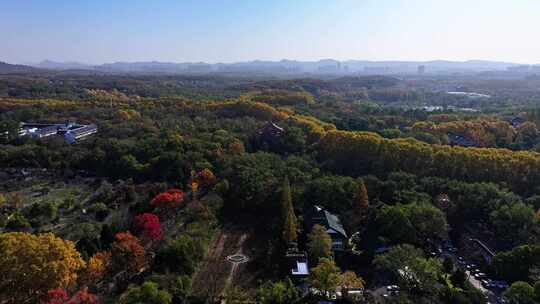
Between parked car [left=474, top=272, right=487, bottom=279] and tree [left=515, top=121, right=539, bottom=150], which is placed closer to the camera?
parked car [left=474, top=272, right=487, bottom=279]

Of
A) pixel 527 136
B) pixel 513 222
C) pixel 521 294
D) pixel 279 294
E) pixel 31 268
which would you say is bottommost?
pixel 279 294

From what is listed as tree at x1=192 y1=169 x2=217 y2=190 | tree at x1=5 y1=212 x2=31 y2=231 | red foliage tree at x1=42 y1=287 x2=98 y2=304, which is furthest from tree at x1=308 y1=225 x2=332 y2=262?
tree at x1=5 y1=212 x2=31 y2=231

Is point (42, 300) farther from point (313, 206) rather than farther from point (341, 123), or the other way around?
point (341, 123)

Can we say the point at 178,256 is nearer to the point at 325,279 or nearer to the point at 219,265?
Result: the point at 219,265

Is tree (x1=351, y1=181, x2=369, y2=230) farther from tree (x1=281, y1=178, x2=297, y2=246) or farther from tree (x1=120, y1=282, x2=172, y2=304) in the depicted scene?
tree (x1=120, y1=282, x2=172, y2=304)

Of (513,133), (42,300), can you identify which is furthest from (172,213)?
(513,133)

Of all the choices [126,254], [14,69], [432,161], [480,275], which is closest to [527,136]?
[432,161]

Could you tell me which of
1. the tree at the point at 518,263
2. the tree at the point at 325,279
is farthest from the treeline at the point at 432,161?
the tree at the point at 325,279
